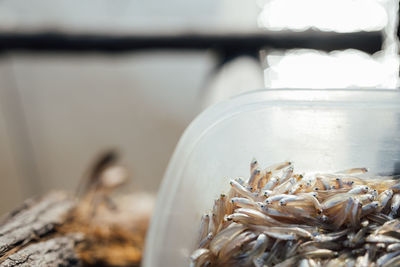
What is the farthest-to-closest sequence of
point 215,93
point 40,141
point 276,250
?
point 40,141 → point 215,93 → point 276,250

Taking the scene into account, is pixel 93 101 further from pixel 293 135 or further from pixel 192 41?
pixel 293 135

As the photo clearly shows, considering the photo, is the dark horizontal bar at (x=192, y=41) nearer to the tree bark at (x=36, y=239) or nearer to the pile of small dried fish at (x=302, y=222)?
the tree bark at (x=36, y=239)

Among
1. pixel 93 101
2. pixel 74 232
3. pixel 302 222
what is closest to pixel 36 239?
pixel 74 232

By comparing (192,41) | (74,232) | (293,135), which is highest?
(192,41)

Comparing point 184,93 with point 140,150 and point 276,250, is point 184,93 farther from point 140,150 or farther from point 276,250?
point 276,250

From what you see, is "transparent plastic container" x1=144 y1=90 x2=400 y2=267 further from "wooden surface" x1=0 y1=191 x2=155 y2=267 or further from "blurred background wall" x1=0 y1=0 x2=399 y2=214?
"blurred background wall" x1=0 y1=0 x2=399 y2=214

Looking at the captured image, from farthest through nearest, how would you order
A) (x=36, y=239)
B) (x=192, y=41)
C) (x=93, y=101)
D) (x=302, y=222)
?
(x=93, y=101) → (x=192, y=41) → (x=36, y=239) → (x=302, y=222)

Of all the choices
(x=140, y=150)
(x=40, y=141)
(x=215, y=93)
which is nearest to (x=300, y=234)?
(x=215, y=93)
